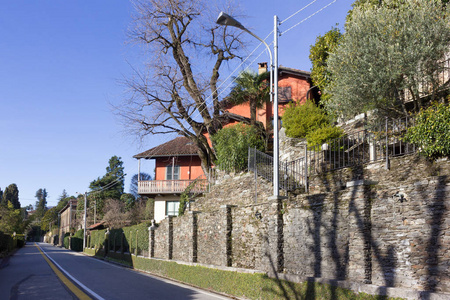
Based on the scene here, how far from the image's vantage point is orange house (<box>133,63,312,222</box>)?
1238 inches

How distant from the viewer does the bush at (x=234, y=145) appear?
75.2ft

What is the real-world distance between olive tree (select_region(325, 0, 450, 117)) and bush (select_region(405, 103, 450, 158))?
4.16 metres

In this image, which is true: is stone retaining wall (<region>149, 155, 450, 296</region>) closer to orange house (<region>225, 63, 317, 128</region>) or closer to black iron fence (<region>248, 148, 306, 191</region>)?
black iron fence (<region>248, 148, 306, 191</region>)

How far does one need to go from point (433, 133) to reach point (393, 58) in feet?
17.5

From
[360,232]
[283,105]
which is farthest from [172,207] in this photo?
[360,232]

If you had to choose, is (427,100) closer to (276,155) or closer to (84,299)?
(276,155)

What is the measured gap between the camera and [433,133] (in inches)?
434

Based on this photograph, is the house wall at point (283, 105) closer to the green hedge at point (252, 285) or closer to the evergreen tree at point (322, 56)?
the evergreen tree at point (322, 56)

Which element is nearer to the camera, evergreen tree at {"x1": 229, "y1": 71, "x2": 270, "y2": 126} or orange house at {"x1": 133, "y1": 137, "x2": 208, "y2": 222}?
evergreen tree at {"x1": 229, "y1": 71, "x2": 270, "y2": 126}

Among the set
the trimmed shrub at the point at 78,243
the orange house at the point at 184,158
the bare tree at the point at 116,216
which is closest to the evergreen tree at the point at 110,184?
the bare tree at the point at 116,216

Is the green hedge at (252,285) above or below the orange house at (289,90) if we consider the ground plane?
below

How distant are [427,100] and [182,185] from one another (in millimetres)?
23051

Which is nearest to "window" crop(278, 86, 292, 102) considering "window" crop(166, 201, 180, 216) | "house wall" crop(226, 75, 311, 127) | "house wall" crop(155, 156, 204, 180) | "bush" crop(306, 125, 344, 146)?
"house wall" crop(226, 75, 311, 127)

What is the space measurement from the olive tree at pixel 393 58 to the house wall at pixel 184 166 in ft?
73.7
